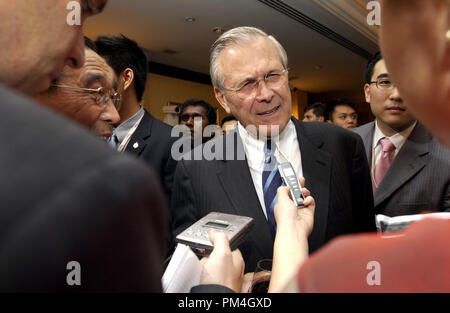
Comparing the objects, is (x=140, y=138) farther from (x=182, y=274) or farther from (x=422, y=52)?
(x=422, y=52)

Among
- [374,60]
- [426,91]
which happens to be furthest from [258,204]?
[374,60]

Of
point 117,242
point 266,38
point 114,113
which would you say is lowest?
point 117,242

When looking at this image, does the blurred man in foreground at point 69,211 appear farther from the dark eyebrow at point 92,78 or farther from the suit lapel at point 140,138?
the suit lapel at point 140,138

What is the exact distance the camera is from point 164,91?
7.04 meters

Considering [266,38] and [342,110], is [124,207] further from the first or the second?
[342,110]

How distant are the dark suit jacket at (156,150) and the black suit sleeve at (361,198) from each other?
980 millimetres

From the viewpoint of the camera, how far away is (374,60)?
2150mm

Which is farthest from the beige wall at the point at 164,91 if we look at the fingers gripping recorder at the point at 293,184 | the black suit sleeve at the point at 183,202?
the fingers gripping recorder at the point at 293,184

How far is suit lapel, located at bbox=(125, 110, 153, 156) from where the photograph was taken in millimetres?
1858

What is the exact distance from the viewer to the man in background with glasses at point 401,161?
149cm

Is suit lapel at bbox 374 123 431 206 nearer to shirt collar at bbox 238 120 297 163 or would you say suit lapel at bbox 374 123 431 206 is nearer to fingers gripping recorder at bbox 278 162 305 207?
shirt collar at bbox 238 120 297 163

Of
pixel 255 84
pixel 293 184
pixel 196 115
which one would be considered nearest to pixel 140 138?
pixel 255 84

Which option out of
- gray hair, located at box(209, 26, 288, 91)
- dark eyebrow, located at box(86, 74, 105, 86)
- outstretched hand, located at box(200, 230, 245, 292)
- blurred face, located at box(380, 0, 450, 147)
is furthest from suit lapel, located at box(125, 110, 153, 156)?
blurred face, located at box(380, 0, 450, 147)
